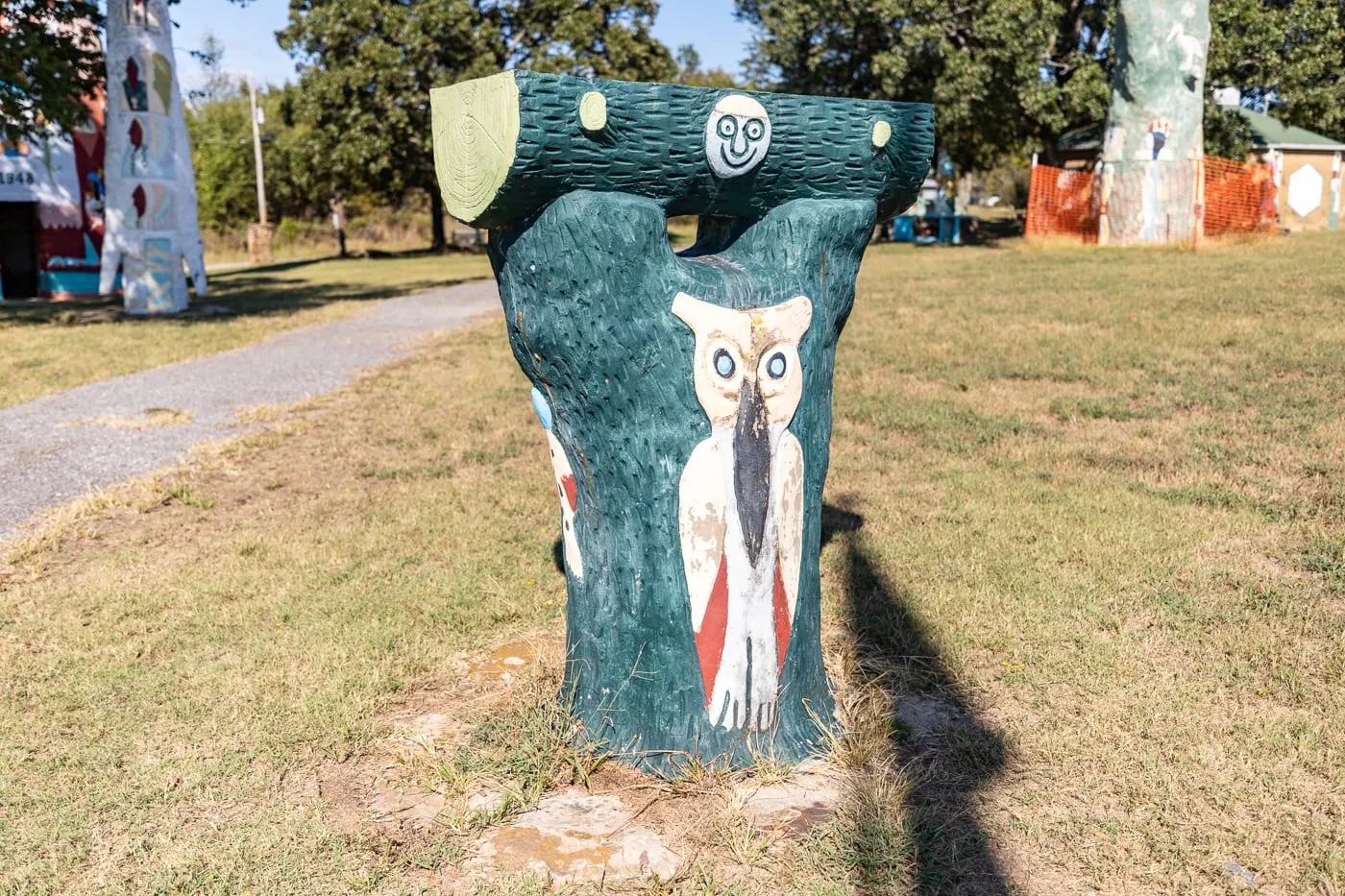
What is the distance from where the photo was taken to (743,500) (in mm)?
2883

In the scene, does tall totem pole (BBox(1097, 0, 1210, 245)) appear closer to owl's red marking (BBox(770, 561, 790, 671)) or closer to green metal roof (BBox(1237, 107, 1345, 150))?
green metal roof (BBox(1237, 107, 1345, 150))

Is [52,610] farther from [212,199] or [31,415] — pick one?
[212,199]

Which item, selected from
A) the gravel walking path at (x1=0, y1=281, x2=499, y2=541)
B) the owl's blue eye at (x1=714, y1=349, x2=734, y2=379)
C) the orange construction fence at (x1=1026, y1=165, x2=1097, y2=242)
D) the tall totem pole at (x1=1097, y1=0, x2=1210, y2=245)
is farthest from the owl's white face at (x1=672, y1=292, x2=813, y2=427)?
the orange construction fence at (x1=1026, y1=165, x2=1097, y2=242)

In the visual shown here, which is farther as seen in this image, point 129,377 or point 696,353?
point 129,377

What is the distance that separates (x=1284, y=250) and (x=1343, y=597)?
1294 cm

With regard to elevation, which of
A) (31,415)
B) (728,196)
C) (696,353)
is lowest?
(31,415)

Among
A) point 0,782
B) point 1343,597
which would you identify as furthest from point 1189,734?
point 0,782

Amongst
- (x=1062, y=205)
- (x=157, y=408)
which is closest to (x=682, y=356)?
(x=157, y=408)

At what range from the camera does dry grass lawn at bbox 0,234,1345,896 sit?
2.62 meters

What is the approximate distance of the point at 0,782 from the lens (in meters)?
2.95

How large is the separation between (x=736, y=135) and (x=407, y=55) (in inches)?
966

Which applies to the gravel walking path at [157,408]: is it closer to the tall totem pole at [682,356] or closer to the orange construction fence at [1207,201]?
the tall totem pole at [682,356]

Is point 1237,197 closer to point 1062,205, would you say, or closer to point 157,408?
point 1062,205

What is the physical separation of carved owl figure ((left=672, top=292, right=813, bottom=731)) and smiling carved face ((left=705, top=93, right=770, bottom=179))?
0.38 meters
